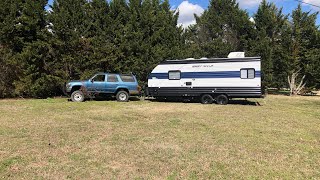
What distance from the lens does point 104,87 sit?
19.5 meters

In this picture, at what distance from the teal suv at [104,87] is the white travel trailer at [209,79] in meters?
1.50

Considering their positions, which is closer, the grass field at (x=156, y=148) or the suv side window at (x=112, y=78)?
the grass field at (x=156, y=148)

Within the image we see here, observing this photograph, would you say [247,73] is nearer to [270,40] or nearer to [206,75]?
[206,75]

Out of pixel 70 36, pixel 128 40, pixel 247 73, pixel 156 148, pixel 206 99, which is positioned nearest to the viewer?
pixel 156 148

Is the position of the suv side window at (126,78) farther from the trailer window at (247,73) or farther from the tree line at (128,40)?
the trailer window at (247,73)

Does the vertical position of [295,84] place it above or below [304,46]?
below

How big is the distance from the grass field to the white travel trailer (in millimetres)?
6296

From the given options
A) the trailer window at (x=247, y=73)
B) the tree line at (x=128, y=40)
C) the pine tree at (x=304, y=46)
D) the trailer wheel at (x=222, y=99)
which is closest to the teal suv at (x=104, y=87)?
the tree line at (x=128, y=40)

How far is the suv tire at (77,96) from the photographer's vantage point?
62.1 ft

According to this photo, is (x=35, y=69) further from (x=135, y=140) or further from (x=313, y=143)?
(x=313, y=143)

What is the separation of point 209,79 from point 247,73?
90.6 inches

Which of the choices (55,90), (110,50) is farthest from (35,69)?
(110,50)

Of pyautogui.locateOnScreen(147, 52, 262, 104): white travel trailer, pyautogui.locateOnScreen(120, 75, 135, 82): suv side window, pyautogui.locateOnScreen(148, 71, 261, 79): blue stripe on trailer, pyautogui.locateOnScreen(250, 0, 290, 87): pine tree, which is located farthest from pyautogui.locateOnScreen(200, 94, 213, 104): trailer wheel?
pyautogui.locateOnScreen(250, 0, 290, 87): pine tree

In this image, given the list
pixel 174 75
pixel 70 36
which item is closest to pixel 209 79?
pixel 174 75
